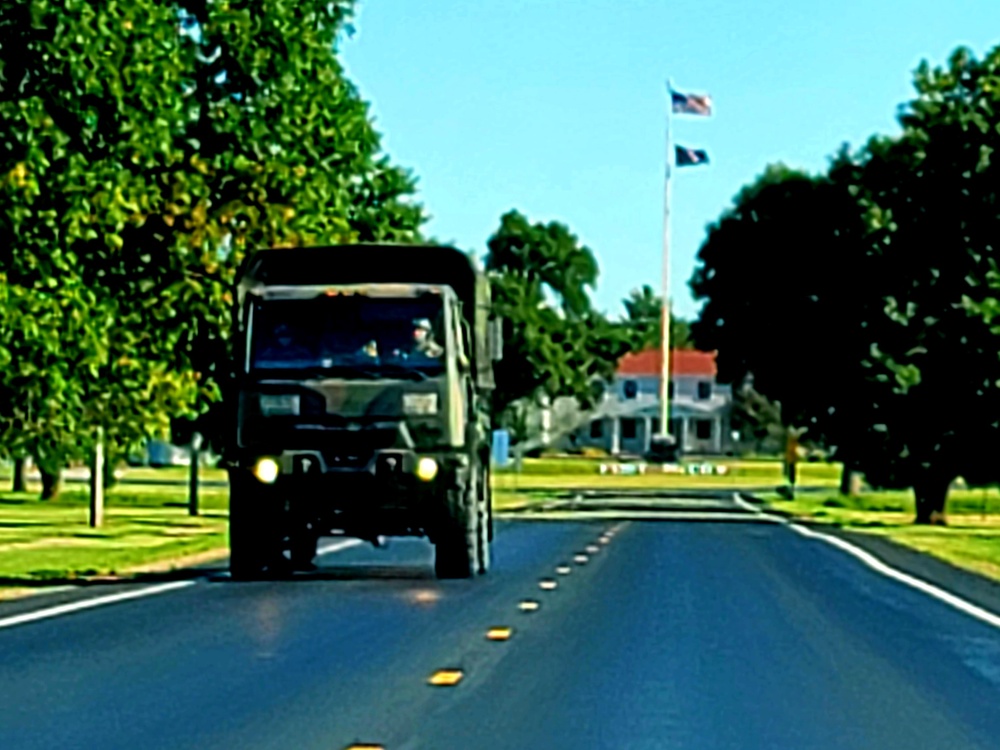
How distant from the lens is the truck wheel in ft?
90.7

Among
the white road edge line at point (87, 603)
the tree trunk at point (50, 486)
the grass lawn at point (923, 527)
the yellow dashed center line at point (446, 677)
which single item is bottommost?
the yellow dashed center line at point (446, 677)

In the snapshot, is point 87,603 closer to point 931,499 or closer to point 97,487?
point 97,487

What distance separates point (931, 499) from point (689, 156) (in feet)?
115

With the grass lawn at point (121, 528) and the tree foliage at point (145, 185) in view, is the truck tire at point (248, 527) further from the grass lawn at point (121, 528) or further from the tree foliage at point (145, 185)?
the tree foliage at point (145, 185)

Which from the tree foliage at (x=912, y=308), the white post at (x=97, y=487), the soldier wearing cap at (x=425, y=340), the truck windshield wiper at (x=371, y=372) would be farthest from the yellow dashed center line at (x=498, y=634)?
the tree foliage at (x=912, y=308)

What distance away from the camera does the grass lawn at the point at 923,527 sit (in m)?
39.5

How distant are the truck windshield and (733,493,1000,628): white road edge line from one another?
573 centimetres

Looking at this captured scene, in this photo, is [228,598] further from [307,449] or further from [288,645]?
[288,645]

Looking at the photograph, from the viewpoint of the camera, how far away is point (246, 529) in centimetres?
2794

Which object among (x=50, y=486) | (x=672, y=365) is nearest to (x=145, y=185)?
(x=50, y=486)

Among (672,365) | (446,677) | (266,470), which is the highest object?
(672,365)

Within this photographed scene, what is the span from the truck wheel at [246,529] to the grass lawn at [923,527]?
30.5ft

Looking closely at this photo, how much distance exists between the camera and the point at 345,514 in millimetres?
27812

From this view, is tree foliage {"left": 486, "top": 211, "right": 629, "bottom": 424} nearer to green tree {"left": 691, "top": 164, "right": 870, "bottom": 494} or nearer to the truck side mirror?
green tree {"left": 691, "top": 164, "right": 870, "bottom": 494}
